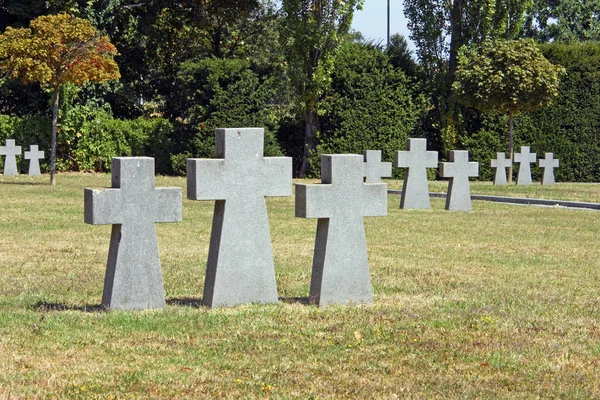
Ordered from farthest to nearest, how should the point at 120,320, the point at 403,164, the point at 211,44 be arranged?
the point at 211,44, the point at 403,164, the point at 120,320

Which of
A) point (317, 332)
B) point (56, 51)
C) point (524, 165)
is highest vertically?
point (56, 51)

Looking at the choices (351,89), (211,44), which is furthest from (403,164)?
(211,44)

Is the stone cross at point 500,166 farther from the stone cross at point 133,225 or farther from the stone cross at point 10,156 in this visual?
the stone cross at point 133,225

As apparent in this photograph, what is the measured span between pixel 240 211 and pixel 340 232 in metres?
0.90

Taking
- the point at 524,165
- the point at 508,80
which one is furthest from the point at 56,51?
the point at 524,165

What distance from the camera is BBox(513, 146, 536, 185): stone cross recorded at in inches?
1191

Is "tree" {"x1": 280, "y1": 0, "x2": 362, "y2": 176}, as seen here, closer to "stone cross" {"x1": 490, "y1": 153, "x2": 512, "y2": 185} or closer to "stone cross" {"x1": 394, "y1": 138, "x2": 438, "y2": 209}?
"stone cross" {"x1": 490, "y1": 153, "x2": 512, "y2": 185}

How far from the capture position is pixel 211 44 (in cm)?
3956

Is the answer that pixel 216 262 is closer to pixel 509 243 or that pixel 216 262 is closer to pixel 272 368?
pixel 272 368

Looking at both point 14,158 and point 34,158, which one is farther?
point 14,158

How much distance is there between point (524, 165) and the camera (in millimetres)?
30250

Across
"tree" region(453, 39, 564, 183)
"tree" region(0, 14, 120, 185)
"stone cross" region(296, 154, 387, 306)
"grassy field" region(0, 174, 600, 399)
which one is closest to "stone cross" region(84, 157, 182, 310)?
"grassy field" region(0, 174, 600, 399)

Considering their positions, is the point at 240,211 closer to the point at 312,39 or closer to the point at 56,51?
the point at 56,51

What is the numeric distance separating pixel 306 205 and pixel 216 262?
883 millimetres
